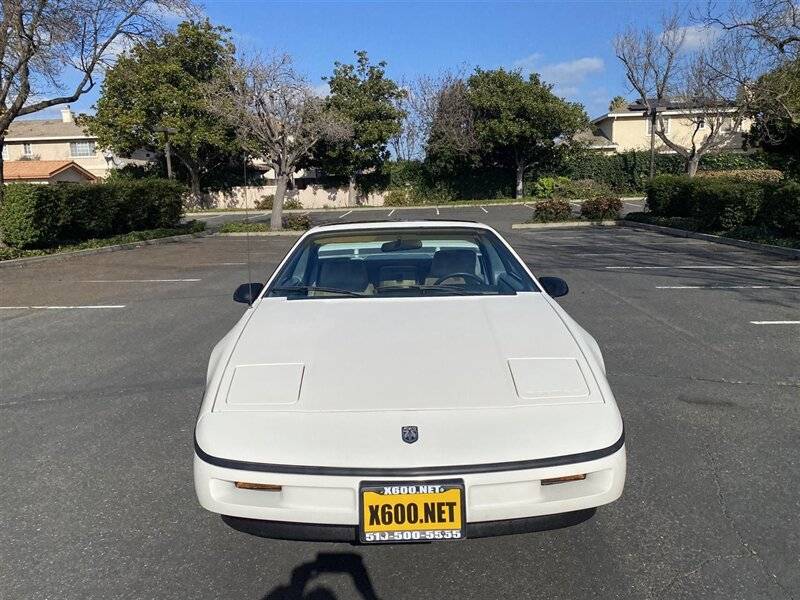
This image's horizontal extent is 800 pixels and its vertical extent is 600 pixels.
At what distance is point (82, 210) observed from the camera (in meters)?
18.0

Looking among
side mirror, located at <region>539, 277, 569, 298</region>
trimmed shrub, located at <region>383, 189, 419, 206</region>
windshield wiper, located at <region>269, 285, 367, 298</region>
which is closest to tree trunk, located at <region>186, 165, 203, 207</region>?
trimmed shrub, located at <region>383, 189, 419, 206</region>

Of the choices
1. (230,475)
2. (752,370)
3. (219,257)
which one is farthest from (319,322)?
(219,257)

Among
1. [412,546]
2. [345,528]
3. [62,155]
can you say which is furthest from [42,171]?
[345,528]

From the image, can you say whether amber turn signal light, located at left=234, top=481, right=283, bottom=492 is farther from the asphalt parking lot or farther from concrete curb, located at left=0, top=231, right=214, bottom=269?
concrete curb, located at left=0, top=231, right=214, bottom=269

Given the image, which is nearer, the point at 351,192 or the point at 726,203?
the point at 726,203

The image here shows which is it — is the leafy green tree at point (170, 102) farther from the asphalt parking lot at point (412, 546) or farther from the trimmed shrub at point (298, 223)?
the asphalt parking lot at point (412, 546)

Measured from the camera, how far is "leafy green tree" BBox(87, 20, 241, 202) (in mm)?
35688

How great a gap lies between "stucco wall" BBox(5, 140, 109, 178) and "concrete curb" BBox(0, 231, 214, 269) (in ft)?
87.2

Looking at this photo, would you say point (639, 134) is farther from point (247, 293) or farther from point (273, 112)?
point (247, 293)

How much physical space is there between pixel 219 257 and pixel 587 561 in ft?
48.1

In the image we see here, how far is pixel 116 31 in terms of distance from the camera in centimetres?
1709

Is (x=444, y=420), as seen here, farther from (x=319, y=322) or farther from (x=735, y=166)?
(x=735, y=166)

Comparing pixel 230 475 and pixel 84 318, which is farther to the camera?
pixel 84 318

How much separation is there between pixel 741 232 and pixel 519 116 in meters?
24.4
